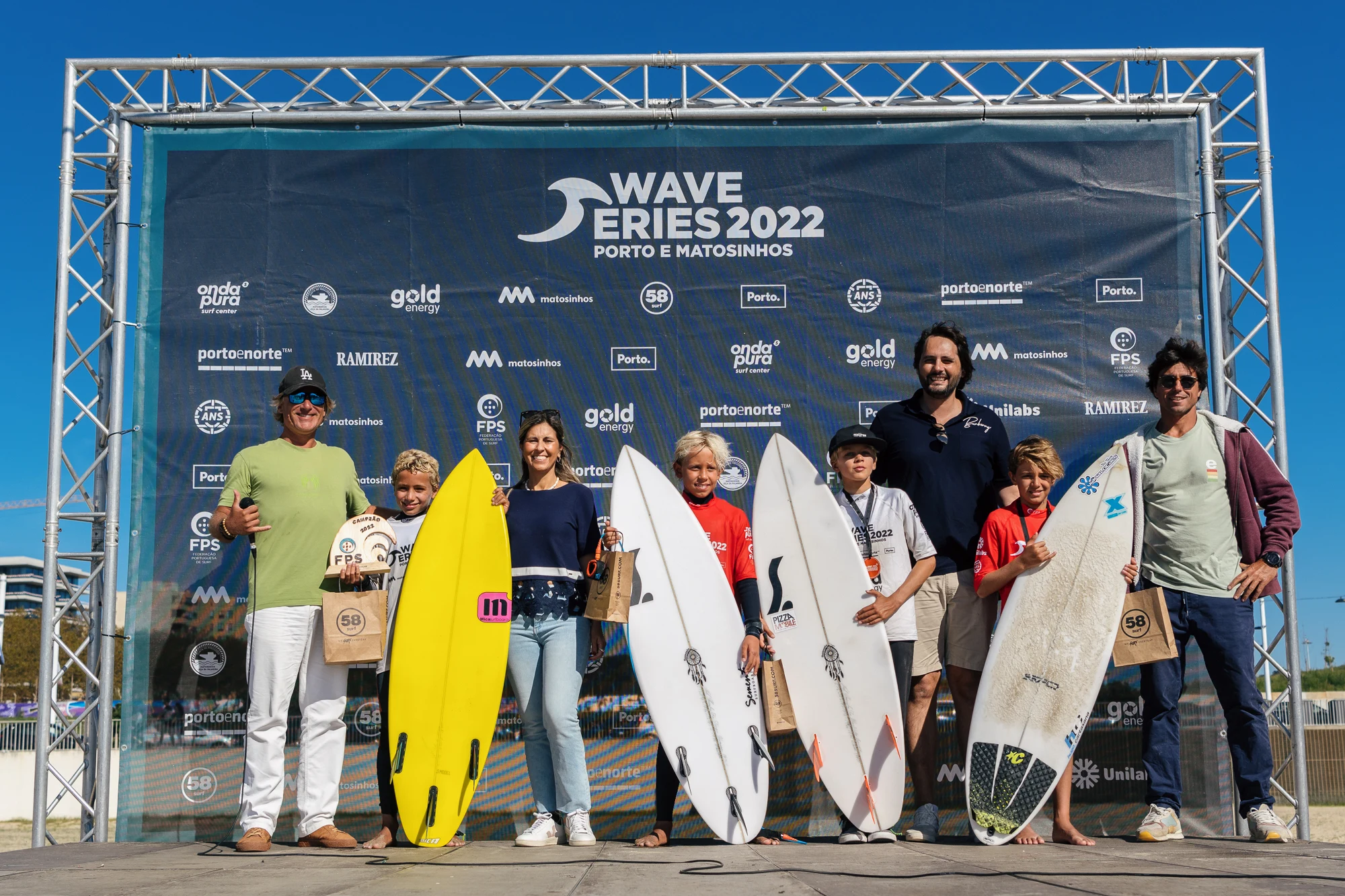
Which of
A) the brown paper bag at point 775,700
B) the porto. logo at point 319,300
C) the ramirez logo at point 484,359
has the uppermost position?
the porto. logo at point 319,300

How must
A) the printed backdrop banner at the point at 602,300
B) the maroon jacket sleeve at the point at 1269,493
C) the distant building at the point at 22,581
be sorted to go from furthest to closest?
the distant building at the point at 22,581 → the printed backdrop banner at the point at 602,300 → the maroon jacket sleeve at the point at 1269,493

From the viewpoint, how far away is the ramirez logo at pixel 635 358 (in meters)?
5.07

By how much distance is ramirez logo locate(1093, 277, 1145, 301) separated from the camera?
5.05 meters

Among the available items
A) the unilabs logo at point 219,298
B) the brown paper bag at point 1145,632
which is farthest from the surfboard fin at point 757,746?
the unilabs logo at point 219,298

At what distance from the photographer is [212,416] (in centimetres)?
503

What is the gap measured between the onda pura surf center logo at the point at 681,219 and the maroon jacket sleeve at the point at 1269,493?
85.6 inches

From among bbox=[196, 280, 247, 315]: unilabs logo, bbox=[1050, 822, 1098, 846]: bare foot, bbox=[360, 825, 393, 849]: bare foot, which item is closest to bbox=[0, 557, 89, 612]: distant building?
bbox=[196, 280, 247, 315]: unilabs logo

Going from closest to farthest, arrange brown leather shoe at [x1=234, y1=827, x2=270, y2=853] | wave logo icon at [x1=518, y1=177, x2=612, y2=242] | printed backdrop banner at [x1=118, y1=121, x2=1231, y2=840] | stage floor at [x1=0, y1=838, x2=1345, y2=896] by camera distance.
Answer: stage floor at [x1=0, y1=838, x2=1345, y2=896]
brown leather shoe at [x1=234, y1=827, x2=270, y2=853]
printed backdrop banner at [x1=118, y1=121, x2=1231, y2=840]
wave logo icon at [x1=518, y1=177, x2=612, y2=242]

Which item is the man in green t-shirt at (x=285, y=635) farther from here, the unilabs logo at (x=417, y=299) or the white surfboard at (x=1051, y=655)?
the white surfboard at (x=1051, y=655)

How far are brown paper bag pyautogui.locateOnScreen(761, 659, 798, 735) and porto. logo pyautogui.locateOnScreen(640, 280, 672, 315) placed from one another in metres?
1.92

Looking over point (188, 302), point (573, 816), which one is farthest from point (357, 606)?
point (188, 302)

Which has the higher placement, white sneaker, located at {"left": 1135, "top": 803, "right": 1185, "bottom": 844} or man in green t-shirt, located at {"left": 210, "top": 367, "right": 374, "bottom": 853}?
man in green t-shirt, located at {"left": 210, "top": 367, "right": 374, "bottom": 853}

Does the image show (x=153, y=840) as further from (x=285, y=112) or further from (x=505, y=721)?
(x=285, y=112)

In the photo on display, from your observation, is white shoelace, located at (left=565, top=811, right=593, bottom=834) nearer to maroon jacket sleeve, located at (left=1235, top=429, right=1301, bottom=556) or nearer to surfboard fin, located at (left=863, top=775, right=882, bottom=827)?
surfboard fin, located at (left=863, top=775, right=882, bottom=827)
